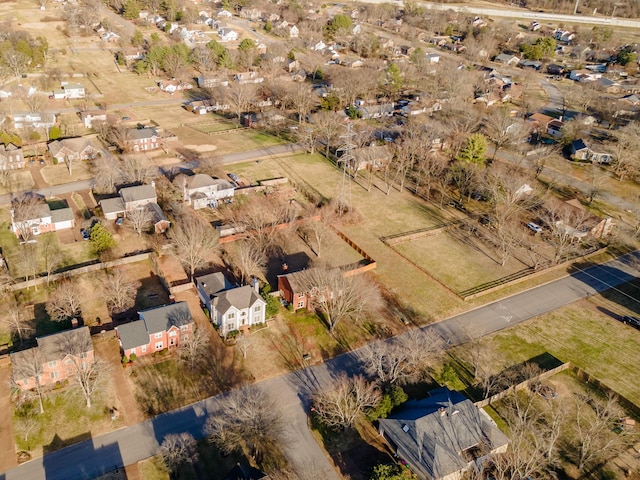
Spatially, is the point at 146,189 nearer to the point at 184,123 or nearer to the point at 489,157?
the point at 184,123

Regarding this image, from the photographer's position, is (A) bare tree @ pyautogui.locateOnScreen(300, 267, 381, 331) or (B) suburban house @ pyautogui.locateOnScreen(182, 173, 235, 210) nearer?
(A) bare tree @ pyautogui.locateOnScreen(300, 267, 381, 331)

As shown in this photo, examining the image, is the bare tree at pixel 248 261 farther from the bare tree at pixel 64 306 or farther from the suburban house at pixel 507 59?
the suburban house at pixel 507 59

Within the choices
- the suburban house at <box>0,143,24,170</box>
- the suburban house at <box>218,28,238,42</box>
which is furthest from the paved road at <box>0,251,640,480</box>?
the suburban house at <box>218,28,238,42</box>

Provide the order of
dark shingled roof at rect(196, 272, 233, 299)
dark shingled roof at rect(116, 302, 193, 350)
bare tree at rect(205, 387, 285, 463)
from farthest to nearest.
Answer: dark shingled roof at rect(196, 272, 233, 299)
dark shingled roof at rect(116, 302, 193, 350)
bare tree at rect(205, 387, 285, 463)

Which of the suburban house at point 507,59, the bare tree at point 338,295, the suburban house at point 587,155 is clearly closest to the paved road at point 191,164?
the bare tree at point 338,295

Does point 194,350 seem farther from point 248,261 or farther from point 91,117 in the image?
point 91,117

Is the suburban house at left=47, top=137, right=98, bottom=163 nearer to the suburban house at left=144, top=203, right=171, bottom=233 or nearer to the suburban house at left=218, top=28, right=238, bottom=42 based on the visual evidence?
the suburban house at left=144, top=203, right=171, bottom=233

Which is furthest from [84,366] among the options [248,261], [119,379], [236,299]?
[248,261]
